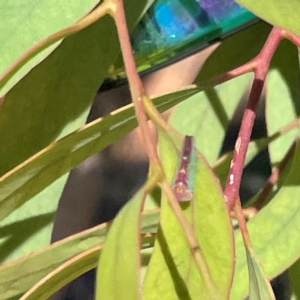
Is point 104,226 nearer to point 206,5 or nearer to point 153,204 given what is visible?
point 153,204

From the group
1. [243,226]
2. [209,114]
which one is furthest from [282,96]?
[243,226]

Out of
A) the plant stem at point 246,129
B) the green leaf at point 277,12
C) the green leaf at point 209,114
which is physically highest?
the green leaf at point 277,12

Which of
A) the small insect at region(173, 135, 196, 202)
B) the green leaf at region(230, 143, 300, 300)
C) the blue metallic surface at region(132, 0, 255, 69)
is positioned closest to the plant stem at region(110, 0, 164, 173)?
the small insect at region(173, 135, 196, 202)

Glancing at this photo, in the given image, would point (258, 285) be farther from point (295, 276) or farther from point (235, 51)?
point (235, 51)

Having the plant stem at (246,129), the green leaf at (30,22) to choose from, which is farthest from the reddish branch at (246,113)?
the green leaf at (30,22)

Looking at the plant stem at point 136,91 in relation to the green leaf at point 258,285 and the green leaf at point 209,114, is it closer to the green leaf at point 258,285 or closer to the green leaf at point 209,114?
the green leaf at point 258,285

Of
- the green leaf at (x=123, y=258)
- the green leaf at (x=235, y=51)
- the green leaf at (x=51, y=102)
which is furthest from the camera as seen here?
the green leaf at (x=235, y=51)
